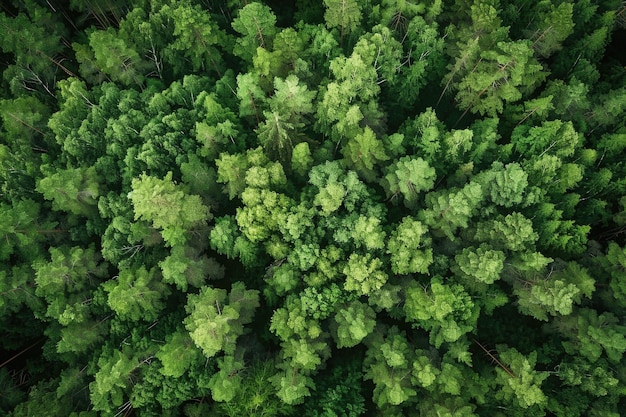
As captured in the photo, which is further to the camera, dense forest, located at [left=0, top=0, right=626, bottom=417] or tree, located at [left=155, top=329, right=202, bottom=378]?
dense forest, located at [left=0, top=0, right=626, bottom=417]

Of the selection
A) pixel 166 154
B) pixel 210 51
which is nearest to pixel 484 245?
pixel 166 154

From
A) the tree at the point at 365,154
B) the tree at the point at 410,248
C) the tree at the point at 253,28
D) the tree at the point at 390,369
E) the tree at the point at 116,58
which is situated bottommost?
the tree at the point at 390,369

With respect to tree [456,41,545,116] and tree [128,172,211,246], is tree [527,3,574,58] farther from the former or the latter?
tree [128,172,211,246]

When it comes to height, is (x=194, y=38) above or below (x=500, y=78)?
above

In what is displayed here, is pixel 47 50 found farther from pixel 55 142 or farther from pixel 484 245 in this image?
pixel 484 245

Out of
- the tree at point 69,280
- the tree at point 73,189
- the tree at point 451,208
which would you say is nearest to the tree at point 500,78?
the tree at point 451,208

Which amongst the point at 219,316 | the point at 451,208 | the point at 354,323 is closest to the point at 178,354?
the point at 219,316

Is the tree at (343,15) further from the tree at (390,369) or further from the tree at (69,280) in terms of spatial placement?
the tree at (69,280)

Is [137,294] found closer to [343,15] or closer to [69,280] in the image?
[69,280]

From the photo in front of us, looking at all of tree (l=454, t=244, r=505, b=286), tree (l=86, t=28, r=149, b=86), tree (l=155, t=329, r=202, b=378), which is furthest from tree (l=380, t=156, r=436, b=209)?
tree (l=86, t=28, r=149, b=86)
